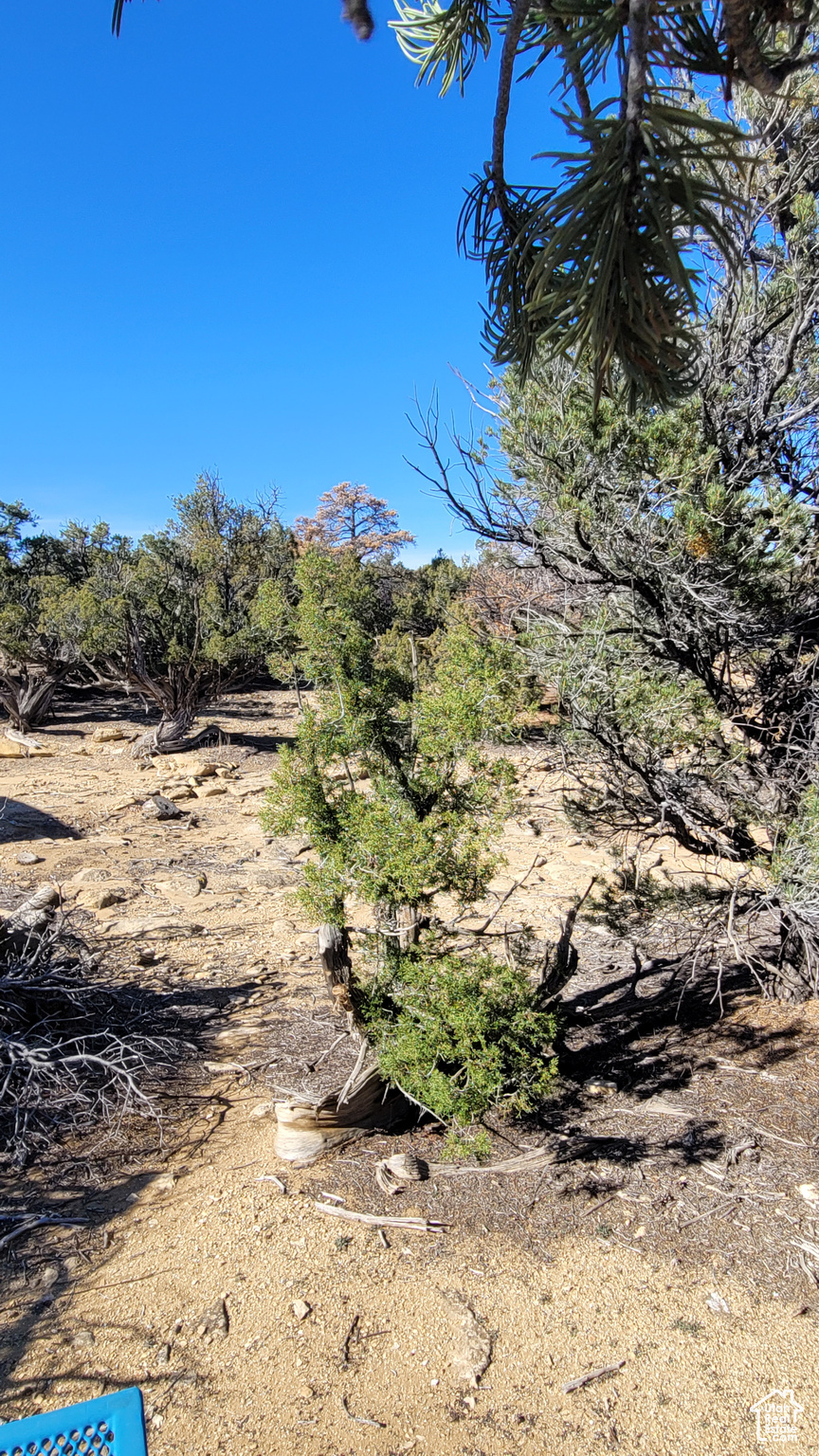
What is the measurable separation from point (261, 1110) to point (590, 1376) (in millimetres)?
2174

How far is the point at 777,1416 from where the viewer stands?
2.63m

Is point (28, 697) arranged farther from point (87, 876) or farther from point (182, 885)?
point (182, 885)

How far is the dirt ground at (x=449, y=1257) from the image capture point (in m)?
2.67

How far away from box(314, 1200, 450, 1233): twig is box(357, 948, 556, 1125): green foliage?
0.44 m

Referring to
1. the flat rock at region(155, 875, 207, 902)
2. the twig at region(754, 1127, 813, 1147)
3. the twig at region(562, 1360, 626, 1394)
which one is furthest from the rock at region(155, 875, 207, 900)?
the twig at region(562, 1360, 626, 1394)

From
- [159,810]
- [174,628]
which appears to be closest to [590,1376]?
[159,810]

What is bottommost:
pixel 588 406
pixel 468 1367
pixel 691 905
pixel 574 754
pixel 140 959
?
pixel 468 1367

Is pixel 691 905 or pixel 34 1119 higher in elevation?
pixel 691 905

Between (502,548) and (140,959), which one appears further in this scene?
(140,959)

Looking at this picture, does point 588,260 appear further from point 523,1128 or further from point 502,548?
point 523,1128

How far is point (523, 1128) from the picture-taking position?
13.8 feet

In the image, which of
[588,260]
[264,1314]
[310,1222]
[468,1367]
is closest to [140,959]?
[310,1222]

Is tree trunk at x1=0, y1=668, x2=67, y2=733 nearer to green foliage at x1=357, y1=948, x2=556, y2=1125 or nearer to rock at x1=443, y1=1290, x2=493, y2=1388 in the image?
green foliage at x1=357, y1=948, x2=556, y2=1125

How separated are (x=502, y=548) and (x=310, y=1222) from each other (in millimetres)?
3987
